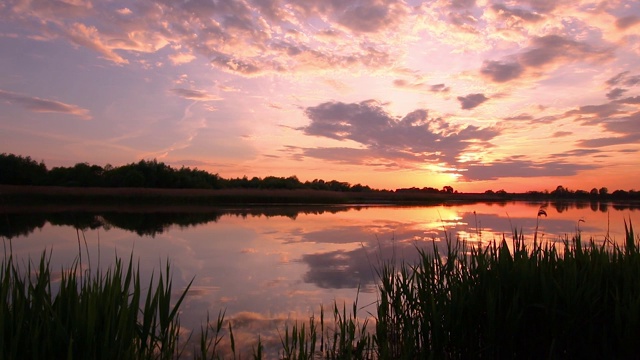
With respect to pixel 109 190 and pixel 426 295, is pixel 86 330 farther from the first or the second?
pixel 109 190

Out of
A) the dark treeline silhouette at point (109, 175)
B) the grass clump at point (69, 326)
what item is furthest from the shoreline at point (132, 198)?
the grass clump at point (69, 326)

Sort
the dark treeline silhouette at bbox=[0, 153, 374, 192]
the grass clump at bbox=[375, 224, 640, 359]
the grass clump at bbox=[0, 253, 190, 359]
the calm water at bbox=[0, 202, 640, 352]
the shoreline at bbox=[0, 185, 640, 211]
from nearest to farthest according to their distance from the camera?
the grass clump at bbox=[0, 253, 190, 359] < the grass clump at bbox=[375, 224, 640, 359] < the calm water at bbox=[0, 202, 640, 352] < the shoreline at bbox=[0, 185, 640, 211] < the dark treeline silhouette at bbox=[0, 153, 374, 192]

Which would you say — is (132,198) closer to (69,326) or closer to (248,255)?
(248,255)

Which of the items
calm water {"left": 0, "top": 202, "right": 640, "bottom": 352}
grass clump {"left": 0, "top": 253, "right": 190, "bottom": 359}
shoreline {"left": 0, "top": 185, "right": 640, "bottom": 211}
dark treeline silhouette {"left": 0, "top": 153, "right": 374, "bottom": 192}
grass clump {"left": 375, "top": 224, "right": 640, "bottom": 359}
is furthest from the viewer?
dark treeline silhouette {"left": 0, "top": 153, "right": 374, "bottom": 192}

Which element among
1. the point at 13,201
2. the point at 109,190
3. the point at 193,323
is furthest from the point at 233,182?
the point at 193,323

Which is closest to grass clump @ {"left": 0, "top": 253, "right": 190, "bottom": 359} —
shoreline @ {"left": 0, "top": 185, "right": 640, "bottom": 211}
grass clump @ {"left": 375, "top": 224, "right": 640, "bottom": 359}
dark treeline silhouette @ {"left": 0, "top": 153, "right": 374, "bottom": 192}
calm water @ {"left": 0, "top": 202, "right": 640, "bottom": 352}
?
calm water @ {"left": 0, "top": 202, "right": 640, "bottom": 352}

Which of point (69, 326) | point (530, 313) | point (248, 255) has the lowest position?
point (248, 255)

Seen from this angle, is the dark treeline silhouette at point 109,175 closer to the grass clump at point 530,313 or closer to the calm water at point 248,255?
the calm water at point 248,255

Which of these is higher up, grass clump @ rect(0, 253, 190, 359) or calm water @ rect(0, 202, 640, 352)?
grass clump @ rect(0, 253, 190, 359)

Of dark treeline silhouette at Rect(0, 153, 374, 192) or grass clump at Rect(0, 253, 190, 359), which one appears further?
dark treeline silhouette at Rect(0, 153, 374, 192)

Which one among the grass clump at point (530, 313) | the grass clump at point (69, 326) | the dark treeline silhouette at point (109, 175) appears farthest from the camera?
the dark treeline silhouette at point (109, 175)

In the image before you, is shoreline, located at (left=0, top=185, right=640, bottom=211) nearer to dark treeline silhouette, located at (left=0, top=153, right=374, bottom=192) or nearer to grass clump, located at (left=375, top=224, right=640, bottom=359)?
dark treeline silhouette, located at (left=0, top=153, right=374, bottom=192)

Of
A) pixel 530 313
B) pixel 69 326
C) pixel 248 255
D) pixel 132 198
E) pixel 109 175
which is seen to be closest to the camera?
pixel 69 326

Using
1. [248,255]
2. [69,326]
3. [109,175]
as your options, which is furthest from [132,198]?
[69,326]
